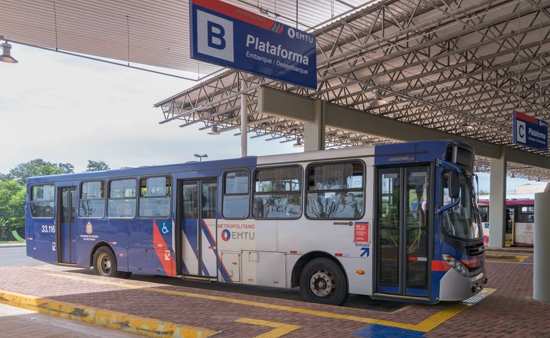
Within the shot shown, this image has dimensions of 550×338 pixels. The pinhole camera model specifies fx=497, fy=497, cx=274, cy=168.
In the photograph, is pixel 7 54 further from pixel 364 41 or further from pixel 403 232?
pixel 403 232

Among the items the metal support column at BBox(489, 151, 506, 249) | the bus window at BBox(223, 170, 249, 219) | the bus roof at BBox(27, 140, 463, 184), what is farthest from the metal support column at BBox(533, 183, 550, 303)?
the metal support column at BBox(489, 151, 506, 249)

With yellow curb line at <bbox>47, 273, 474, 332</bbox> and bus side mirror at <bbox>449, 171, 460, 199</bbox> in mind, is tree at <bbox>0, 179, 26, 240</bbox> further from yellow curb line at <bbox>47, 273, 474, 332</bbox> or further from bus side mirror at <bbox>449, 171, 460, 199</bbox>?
bus side mirror at <bbox>449, 171, 460, 199</bbox>

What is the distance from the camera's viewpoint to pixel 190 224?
10.5 metres

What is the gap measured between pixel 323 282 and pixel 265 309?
1462 millimetres

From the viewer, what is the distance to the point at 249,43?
8797mm

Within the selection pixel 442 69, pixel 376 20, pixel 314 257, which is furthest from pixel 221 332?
pixel 442 69

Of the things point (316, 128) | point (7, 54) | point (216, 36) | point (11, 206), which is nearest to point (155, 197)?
point (216, 36)

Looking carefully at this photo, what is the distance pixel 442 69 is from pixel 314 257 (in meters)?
9.93

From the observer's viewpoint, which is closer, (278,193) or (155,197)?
(278,193)

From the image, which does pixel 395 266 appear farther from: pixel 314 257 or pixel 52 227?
pixel 52 227

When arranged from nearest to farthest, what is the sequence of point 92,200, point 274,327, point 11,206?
point 274,327
point 92,200
point 11,206

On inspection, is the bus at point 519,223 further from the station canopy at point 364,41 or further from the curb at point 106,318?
the curb at point 106,318

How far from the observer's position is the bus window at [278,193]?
9.03 meters

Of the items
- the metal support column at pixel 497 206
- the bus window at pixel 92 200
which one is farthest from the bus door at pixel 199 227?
the metal support column at pixel 497 206
